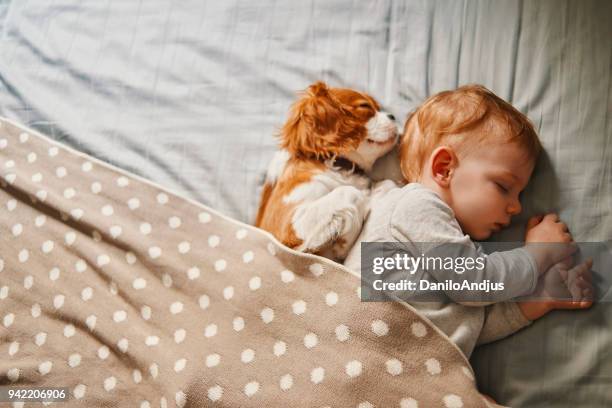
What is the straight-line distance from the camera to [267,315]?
91 centimetres

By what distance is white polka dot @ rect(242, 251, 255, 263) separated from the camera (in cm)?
96

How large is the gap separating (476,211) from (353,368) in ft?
1.09

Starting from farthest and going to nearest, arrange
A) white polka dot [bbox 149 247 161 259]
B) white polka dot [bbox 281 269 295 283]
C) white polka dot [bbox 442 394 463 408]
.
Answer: white polka dot [bbox 149 247 161 259], white polka dot [bbox 281 269 295 283], white polka dot [bbox 442 394 463 408]

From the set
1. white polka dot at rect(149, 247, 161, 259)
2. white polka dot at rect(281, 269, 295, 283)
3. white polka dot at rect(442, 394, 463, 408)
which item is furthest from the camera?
white polka dot at rect(149, 247, 161, 259)

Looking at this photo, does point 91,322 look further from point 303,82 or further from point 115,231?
point 303,82

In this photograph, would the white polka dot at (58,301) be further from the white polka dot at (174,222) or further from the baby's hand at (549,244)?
the baby's hand at (549,244)

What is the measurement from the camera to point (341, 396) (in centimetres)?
84

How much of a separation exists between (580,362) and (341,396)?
14.5 inches

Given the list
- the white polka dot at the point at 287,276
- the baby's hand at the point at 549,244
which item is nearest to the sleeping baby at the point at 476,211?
the baby's hand at the point at 549,244

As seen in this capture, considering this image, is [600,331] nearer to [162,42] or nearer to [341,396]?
[341,396]

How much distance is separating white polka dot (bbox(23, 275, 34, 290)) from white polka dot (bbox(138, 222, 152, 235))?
232 mm

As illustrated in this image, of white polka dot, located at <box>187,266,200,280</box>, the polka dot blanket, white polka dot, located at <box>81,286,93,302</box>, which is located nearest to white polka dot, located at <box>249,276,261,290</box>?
the polka dot blanket

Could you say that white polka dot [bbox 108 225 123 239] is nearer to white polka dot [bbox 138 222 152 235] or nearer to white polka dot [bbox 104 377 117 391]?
white polka dot [bbox 138 222 152 235]

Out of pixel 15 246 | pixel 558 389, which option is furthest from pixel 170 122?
pixel 558 389
